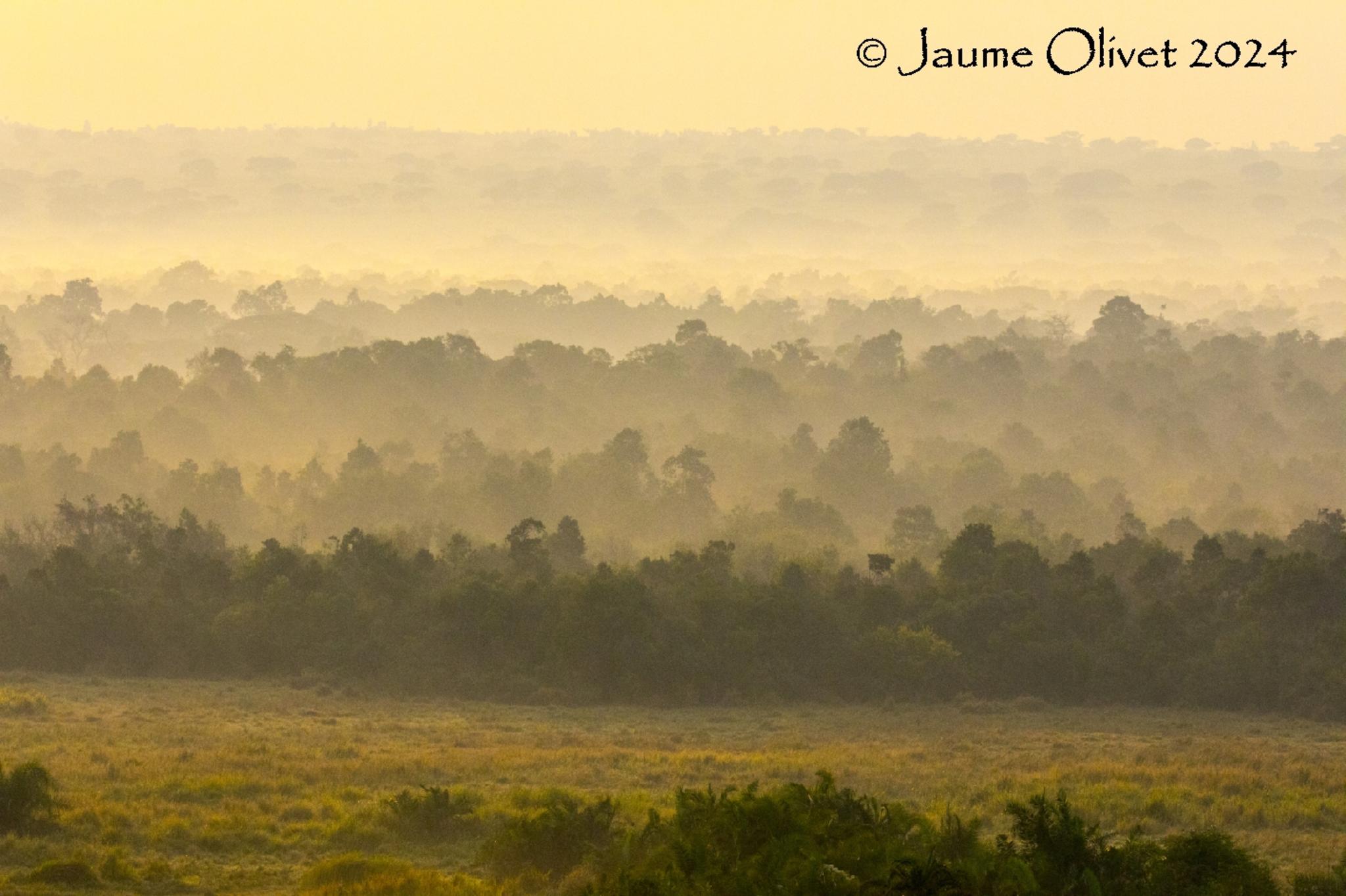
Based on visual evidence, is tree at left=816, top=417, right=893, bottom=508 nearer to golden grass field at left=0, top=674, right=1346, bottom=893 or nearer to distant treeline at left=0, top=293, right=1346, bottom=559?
distant treeline at left=0, top=293, right=1346, bottom=559

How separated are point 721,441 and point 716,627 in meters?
59.6

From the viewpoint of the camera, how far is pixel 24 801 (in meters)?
28.3

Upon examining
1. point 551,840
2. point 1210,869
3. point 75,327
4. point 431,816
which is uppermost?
point 75,327

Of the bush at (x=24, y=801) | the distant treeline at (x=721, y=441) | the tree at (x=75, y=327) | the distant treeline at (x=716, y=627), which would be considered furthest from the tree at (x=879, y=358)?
the bush at (x=24, y=801)

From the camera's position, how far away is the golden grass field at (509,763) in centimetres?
2873

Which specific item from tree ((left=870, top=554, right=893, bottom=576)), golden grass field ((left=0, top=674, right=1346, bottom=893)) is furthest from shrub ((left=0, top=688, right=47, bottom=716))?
tree ((left=870, top=554, right=893, bottom=576))

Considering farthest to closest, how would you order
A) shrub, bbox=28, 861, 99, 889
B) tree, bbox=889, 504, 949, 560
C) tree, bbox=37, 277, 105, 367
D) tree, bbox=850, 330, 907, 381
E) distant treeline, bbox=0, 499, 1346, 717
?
tree, bbox=37, 277, 105, 367
tree, bbox=850, 330, 907, 381
tree, bbox=889, 504, 949, 560
distant treeline, bbox=0, 499, 1346, 717
shrub, bbox=28, 861, 99, 889

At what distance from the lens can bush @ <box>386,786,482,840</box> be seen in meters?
30.1

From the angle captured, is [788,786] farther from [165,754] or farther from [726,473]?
[726,473]

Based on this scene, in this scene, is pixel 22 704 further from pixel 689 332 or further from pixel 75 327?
pixel 75 327

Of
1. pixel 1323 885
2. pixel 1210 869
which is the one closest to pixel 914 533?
pixel 1323 885

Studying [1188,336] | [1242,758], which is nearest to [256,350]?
[1188,336]

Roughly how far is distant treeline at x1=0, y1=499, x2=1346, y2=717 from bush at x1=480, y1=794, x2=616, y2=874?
27.5m

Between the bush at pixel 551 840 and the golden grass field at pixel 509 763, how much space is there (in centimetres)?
161
